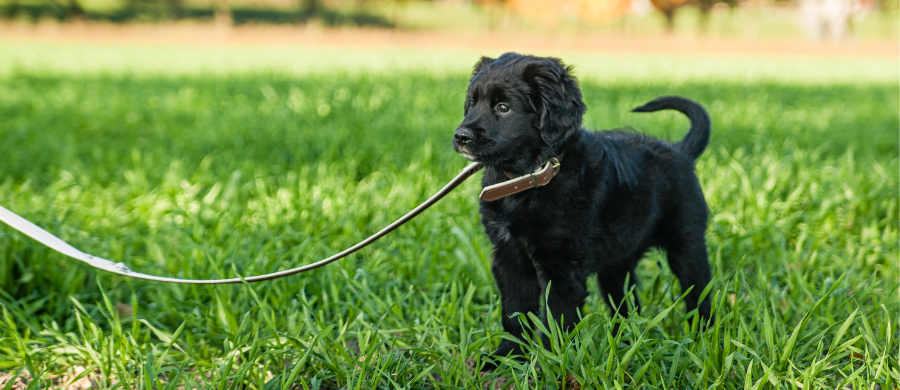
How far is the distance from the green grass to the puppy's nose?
26.9 inches

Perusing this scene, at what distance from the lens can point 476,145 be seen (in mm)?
1982

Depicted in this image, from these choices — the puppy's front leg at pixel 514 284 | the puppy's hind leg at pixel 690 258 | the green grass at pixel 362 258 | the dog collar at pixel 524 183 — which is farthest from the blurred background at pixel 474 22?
the dog collar at pixel 524 183

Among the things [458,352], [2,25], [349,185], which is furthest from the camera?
[2,25]

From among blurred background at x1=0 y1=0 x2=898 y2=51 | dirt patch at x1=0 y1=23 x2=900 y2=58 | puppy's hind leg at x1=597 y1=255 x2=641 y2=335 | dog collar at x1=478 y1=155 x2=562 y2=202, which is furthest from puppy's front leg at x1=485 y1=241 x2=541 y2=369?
blurred background at x1=0 y1=0 x2=898 y2=51

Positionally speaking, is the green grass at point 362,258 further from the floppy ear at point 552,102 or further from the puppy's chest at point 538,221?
the floppy ear at point 552,102

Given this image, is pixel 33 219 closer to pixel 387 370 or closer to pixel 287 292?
pixel 287 292

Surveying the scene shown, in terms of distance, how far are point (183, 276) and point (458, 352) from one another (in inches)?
54.3

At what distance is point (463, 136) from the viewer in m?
1.97

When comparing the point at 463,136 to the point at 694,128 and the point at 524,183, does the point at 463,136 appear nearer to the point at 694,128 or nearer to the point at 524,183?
the point at 524,183

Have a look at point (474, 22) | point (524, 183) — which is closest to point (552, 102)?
point (524, 183)

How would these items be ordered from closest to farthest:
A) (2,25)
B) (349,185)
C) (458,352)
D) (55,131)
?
1. (458,352)
2. (349,185)
3. (55,131)
4. (2,25)

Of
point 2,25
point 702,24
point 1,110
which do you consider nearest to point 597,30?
point 702,24

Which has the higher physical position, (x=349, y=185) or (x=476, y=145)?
(x=476, y=145)

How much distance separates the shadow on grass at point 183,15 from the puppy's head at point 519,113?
37115mm
